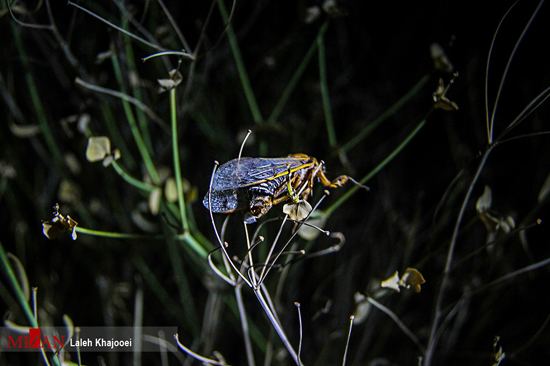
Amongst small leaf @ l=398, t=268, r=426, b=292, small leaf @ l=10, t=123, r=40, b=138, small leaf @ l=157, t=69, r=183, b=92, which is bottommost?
small leaf @ l=398, t=268, r=426, b=292

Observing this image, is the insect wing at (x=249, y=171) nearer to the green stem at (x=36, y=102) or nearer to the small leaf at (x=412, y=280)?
the small leaf at (x=412, y=280)

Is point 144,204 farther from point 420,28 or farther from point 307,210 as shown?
point 420,28

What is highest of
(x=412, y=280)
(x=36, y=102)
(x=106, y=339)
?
(x=36, y=102)

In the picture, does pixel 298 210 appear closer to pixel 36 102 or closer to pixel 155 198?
pixel 155 198

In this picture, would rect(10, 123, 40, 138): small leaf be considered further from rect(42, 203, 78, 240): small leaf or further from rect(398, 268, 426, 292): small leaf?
rect(398, 268, 426, 292): small leaf

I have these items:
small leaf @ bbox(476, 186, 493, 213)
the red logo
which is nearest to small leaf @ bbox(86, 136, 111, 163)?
the red logo

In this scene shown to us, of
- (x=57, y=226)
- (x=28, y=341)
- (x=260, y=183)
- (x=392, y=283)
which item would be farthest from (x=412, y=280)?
(x=28, y=341)

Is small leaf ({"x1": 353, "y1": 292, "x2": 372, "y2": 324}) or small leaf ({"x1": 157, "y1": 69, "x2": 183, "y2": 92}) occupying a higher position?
small leaf ({"x1": 157, "y1": 69, "x2": 183, "y2": 92})
